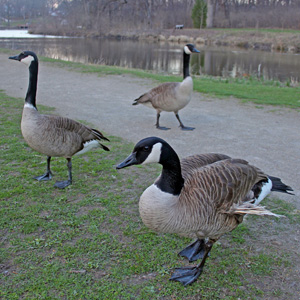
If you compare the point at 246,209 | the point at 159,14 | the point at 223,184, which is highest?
the point at 159,14

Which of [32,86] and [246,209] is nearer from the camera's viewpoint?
[246,209]

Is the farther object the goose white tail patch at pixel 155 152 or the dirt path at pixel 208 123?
the dirt path at pixel 208 123

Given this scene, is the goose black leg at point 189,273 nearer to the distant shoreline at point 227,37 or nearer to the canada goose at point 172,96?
the canada goose at point 172,96

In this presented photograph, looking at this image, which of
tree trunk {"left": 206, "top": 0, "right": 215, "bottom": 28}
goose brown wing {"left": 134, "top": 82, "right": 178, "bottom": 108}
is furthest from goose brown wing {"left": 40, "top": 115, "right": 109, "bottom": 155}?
tree trunk {"left": 206, "top": 0, "right": 215, "bottom": 28}

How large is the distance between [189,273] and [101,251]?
2.78 feet

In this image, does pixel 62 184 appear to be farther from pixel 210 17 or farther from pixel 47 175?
pixel 210 17

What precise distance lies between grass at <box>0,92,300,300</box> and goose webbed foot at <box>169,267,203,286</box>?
0.18 ft

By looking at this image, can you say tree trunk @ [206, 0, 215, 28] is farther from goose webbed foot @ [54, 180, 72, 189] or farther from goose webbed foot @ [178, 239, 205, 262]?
goose webbed foot @ [178, 239, 205, 262]

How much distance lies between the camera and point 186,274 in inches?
110

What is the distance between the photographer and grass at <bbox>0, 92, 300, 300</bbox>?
2631mm

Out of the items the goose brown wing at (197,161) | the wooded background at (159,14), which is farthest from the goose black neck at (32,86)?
the wooded background at (159,14)

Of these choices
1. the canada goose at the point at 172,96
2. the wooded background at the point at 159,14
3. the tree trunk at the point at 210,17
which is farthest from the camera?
the tree trunk at the point at 210,17

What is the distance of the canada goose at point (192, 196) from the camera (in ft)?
8.07

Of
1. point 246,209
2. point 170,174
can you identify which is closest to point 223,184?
point 246,209
